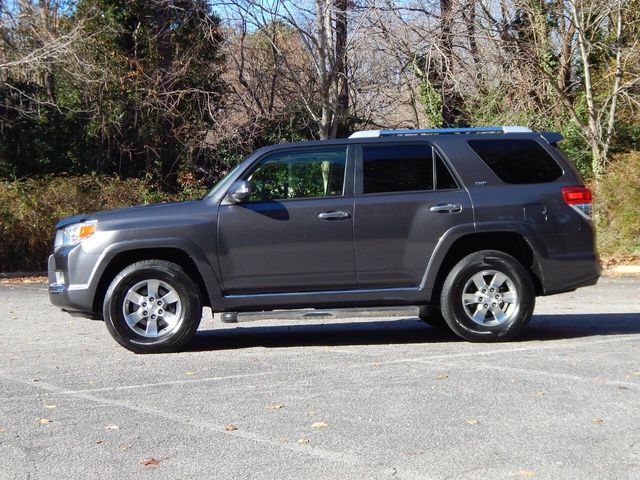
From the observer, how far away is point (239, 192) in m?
8.84

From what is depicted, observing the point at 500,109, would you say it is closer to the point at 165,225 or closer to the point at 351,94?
the point at 351,94

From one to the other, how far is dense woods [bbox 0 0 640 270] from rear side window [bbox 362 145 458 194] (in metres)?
13.3

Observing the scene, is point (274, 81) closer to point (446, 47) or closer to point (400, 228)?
point (446, 47)

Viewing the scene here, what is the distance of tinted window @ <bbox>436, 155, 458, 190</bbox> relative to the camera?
913 cm

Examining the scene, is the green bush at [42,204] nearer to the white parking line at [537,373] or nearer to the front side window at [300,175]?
the front side window at [300,175]

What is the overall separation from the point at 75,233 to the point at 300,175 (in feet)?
7.22

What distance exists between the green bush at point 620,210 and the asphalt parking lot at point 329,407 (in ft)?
33.3

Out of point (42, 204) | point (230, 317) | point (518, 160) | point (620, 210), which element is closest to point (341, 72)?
point (620, 210)

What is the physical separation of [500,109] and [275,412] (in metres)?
18.8

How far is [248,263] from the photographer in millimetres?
8836

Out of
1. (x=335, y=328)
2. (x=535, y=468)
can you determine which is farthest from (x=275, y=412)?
(x=335, y=328)

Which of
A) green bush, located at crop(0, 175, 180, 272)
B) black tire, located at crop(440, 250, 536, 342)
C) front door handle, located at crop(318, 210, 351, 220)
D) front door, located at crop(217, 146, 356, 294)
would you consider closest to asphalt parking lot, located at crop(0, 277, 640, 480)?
black tire, located at crop(440, 250, 536, 342)

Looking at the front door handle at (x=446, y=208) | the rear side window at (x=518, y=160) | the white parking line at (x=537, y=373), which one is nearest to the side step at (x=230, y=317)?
the white parking line at (x=537, y=373)

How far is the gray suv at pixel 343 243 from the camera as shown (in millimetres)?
8836
